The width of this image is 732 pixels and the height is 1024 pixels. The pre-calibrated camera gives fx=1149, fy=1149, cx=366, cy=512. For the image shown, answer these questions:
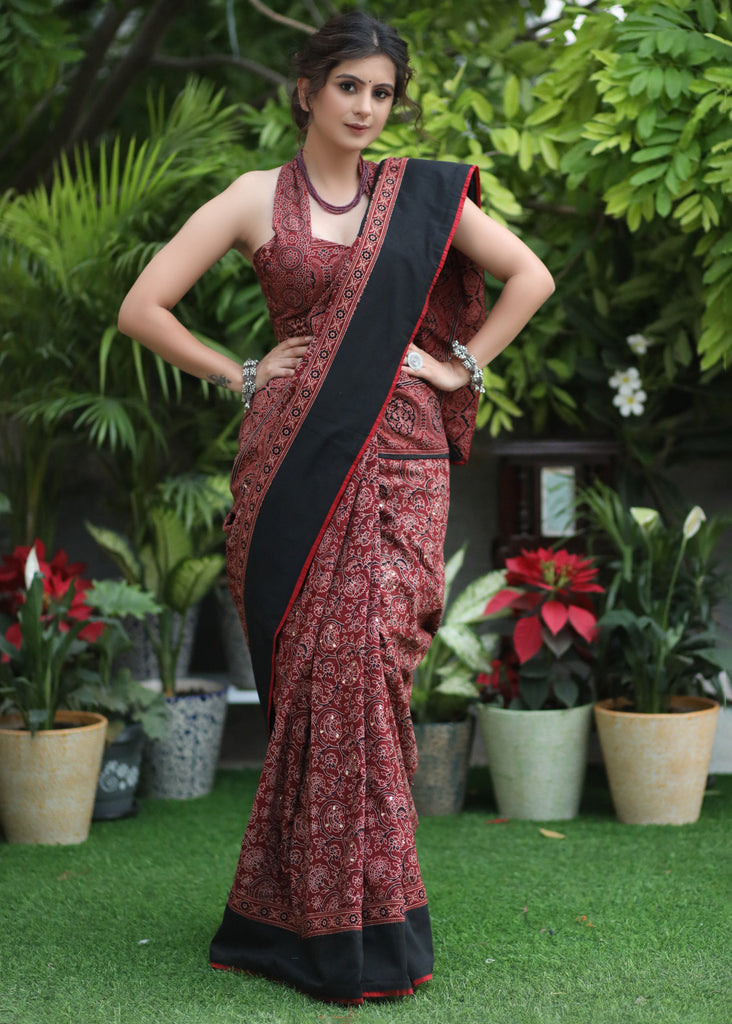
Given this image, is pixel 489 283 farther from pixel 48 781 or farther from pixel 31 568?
pixel 48 781

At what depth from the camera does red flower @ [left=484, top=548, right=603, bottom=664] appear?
3156 mm

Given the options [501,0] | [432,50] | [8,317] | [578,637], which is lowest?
[578,637]

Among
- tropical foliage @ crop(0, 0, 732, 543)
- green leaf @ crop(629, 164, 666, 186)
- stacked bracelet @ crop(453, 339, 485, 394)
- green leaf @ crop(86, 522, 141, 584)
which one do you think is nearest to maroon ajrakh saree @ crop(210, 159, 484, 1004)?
stacked bracelet @ crop(453, 339, 485, 394)

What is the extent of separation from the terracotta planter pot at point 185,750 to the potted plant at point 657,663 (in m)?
1.17

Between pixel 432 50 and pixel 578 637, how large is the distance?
196cm

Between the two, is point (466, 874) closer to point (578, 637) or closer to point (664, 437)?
point (578, 637)

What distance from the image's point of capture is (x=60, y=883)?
2.70 meters

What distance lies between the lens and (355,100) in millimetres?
2035

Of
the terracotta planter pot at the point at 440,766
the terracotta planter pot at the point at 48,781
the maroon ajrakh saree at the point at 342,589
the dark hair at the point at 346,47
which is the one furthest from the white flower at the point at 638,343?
the terracotta planter pot at the point at 48,781

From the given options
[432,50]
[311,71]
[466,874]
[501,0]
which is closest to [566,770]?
[466,874]

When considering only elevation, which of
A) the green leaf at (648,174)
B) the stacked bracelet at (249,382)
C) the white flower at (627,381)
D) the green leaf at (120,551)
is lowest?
the green leaf at (120,551)

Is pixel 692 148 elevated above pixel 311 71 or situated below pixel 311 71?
above

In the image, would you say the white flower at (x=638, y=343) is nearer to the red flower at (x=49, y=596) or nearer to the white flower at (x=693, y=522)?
the white flower at (x=693, y=522)

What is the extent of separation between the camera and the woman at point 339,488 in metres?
2.00
